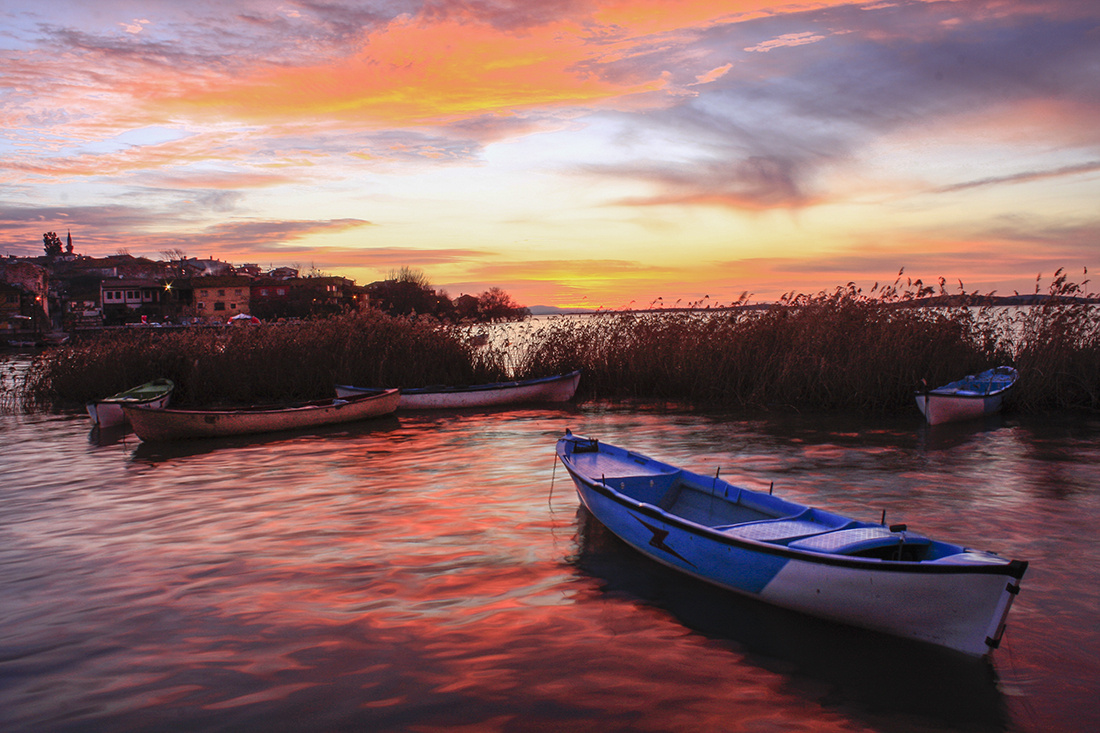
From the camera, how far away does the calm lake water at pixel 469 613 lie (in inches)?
178

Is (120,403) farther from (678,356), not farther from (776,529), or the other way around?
(776,529)

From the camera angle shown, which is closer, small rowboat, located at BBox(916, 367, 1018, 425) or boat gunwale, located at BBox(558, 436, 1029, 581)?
boat gunwale, located at BBox(558, 436, 1029, 581)

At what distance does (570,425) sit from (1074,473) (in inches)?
380

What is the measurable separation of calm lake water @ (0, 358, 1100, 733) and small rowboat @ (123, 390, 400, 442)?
2.28 metres

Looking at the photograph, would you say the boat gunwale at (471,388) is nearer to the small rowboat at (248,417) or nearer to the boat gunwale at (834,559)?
the small rowboat at (248,417)

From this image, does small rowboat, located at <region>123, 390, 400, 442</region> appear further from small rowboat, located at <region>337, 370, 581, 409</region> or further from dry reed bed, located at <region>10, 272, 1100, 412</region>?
dry reed bed, located at <region>10, 272, 1100, 412</region>

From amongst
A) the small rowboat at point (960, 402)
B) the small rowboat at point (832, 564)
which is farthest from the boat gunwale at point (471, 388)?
the small rowboat at point (832, 564)

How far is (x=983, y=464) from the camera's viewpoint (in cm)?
1165

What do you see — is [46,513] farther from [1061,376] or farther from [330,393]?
[1061,376]

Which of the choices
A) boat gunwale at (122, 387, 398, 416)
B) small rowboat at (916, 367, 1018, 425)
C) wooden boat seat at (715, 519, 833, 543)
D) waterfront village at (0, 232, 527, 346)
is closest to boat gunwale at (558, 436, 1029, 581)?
wooden boat seat at (715, 519, 833, 543)

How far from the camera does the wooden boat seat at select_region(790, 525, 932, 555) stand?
16.9 feet

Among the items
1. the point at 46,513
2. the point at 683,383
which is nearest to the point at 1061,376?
the point at 683,383

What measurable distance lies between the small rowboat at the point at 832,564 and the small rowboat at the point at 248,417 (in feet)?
32.9

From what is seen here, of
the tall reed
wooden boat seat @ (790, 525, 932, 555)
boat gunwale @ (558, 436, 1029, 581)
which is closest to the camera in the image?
boat gunwale @ (558, 436, 1029, 581)
